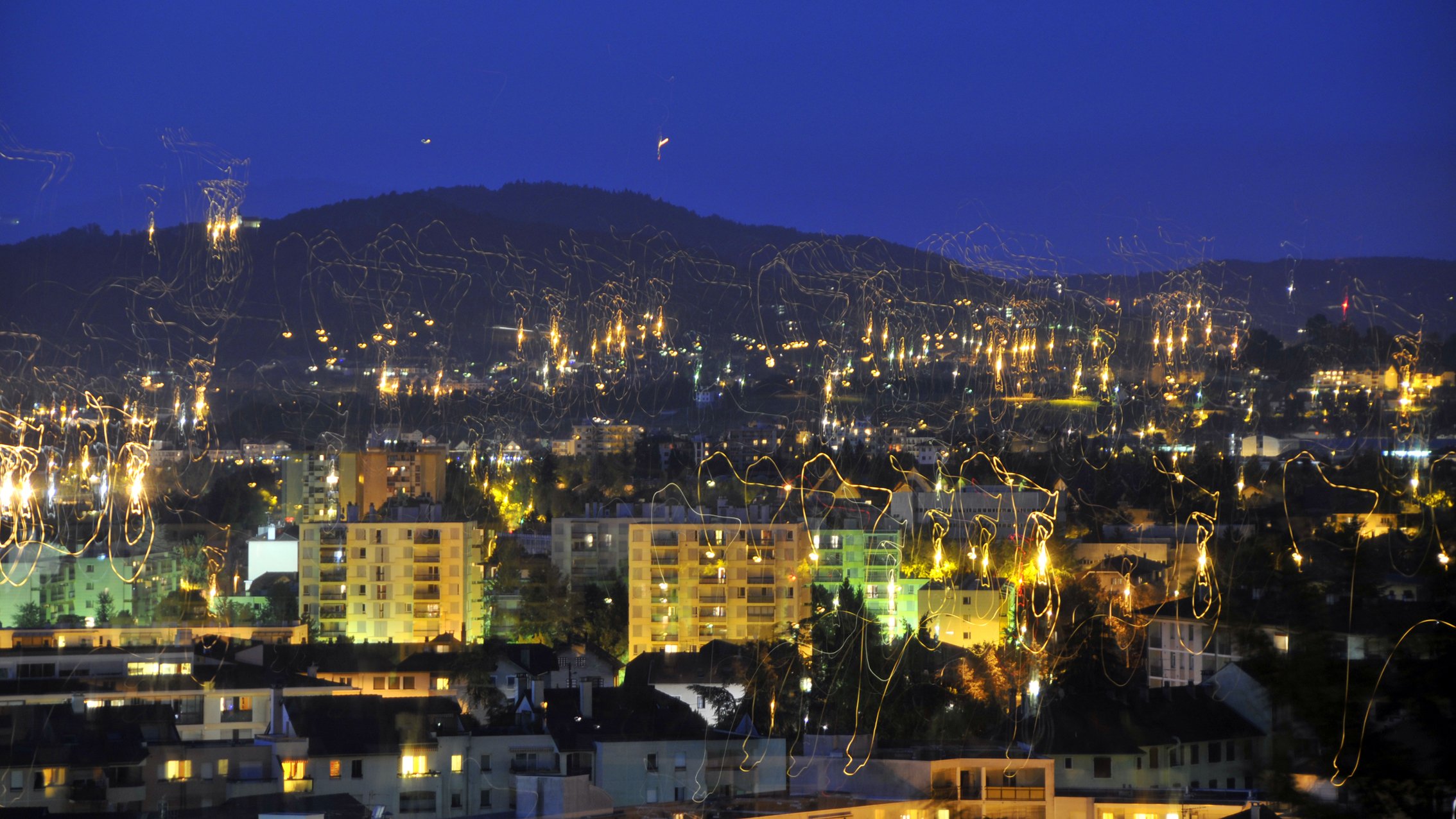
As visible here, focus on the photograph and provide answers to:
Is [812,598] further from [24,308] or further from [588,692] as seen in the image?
[24,308]

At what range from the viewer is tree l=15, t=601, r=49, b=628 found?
51.6ft

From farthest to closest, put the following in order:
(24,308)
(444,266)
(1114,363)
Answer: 1. (444,266)
2. (1114,363)
3. (24,308)

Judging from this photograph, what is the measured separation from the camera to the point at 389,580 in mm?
17953

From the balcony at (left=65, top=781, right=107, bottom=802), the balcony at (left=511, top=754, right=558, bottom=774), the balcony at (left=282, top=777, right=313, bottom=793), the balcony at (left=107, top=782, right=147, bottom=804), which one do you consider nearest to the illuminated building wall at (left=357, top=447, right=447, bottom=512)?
the balcony at (left=511, top=754, right=558, bottom=774)

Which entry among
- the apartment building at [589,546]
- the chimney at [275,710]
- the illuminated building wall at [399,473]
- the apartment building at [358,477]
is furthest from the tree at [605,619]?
the illuminated building wall at [399,473]

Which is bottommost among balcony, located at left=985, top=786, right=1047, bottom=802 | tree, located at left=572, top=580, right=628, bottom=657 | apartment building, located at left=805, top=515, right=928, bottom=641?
tree, located at left=572, top=580, right=628, bottom=657

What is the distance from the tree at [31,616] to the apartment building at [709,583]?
228 inches

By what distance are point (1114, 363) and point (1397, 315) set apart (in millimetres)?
10666

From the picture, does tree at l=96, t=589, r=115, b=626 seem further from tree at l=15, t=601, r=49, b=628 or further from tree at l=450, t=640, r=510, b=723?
tree at l=450, t=640, r=510, b=723

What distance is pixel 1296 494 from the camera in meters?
18.9

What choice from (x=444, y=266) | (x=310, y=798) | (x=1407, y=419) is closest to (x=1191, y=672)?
(x=310, y=798)

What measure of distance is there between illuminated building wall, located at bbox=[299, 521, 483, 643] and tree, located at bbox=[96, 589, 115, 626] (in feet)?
6.51

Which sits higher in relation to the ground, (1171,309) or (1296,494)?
(1171,309)

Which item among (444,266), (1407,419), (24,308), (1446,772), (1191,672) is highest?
(444,266)
